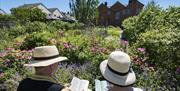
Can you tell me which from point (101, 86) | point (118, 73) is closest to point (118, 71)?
point (118, 73)

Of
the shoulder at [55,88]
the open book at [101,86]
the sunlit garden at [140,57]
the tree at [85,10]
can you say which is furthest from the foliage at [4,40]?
the tree at [85,10]

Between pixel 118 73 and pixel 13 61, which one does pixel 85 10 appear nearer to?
pixel 13 61

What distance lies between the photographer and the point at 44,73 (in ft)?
12.1

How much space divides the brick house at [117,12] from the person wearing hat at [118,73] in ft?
235

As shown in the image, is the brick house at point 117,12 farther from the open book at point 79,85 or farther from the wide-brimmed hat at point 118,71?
the wide-brimmed hat at point 118,71

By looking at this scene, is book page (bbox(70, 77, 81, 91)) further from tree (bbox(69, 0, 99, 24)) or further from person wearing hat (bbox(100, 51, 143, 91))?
tree (bbox(69, 0, 99, 24))

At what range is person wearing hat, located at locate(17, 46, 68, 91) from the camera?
3.58m

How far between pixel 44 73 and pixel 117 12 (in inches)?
2986

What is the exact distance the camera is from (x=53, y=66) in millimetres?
3719

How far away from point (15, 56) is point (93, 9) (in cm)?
5173

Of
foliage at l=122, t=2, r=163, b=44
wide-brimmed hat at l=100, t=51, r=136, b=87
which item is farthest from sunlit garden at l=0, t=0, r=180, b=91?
wide-brimmed hat at l=100, t=51, r=136, b=87

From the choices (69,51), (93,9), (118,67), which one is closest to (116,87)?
(118,67)

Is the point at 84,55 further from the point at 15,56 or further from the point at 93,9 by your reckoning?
the point at 93,9

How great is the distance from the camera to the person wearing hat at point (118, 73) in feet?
10.0
